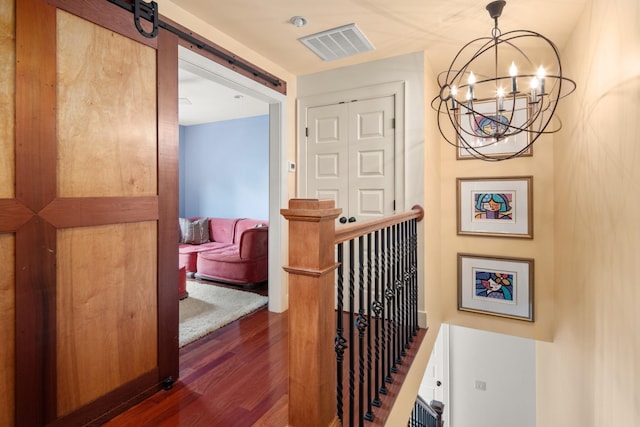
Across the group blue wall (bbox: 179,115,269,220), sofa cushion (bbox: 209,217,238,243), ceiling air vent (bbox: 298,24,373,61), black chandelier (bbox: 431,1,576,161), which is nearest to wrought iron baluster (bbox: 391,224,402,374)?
black chandelier (bbox: 431,1,576,161)

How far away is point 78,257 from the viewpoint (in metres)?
1.52

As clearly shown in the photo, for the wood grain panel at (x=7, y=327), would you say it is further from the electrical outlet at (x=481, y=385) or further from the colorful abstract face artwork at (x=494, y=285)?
the electrical outlet at (x=481, y=385)

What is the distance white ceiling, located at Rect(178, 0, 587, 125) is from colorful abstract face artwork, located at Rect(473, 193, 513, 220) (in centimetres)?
136

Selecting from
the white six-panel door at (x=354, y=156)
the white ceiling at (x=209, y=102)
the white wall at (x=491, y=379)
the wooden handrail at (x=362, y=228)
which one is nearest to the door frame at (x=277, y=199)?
the white six-panel door at (x=354, y=156)

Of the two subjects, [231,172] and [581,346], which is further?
[231,172]

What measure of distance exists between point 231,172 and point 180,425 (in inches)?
180

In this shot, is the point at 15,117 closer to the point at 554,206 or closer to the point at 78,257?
the point at 78,257

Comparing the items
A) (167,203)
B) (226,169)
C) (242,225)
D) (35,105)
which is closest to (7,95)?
(35,105)

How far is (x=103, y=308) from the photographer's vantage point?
1608mm

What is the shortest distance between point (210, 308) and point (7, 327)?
205cm

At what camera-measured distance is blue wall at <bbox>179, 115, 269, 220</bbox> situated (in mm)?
5453

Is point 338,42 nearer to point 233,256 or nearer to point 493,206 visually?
point 493,206

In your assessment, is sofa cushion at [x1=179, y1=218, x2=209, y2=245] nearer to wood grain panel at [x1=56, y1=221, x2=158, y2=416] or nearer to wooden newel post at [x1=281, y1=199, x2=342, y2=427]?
wood grain panel at [x1=56, y1=221, x2=158, y2=416]

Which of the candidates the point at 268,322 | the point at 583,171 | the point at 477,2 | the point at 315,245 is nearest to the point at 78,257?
the point at 315,245
